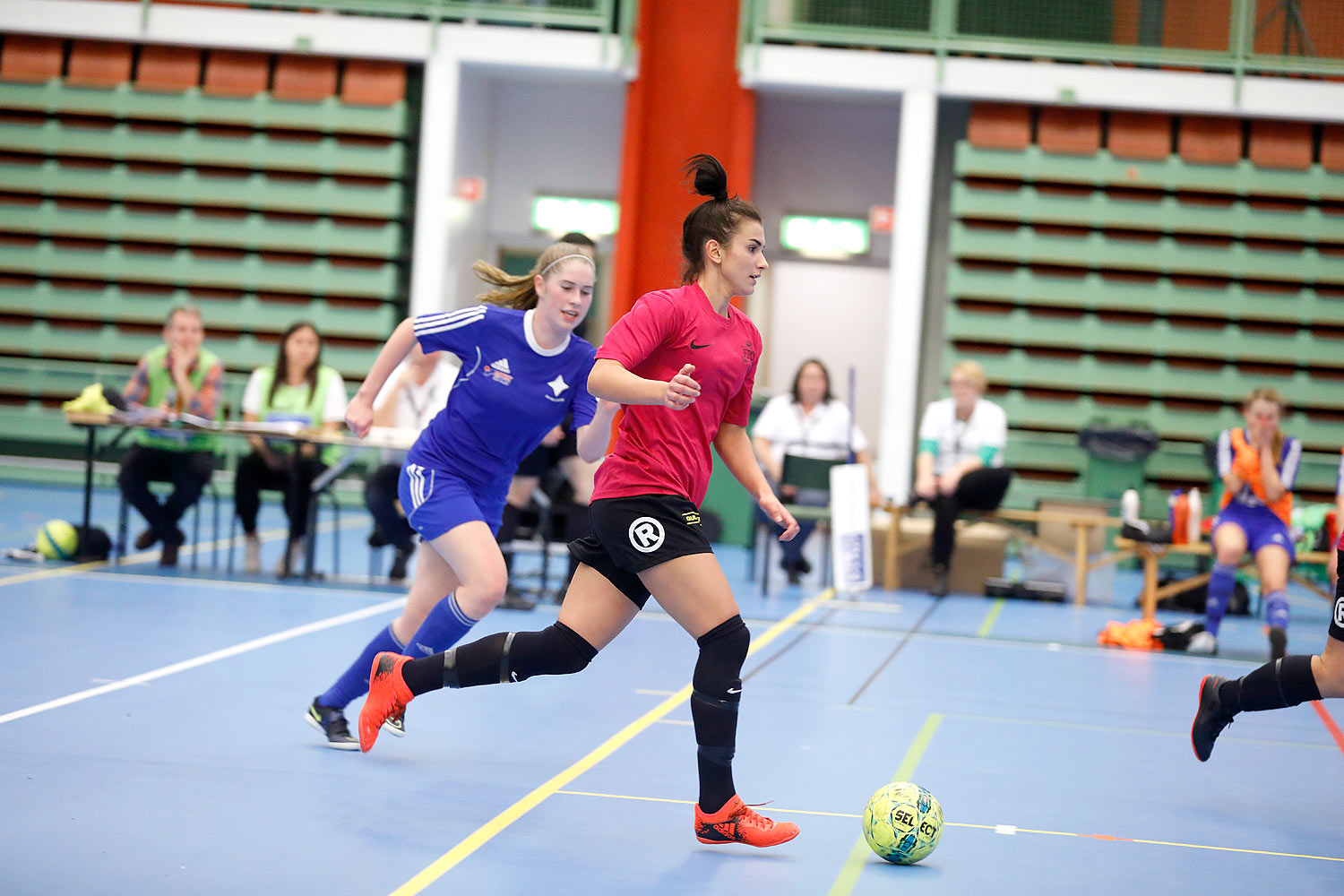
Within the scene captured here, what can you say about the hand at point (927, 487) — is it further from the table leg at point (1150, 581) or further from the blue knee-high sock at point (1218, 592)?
the blue knee-high sock at point (1218, 592)

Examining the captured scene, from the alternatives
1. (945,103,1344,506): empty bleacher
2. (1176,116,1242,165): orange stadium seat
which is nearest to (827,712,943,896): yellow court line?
(945,103,1344,506): empty bleacher

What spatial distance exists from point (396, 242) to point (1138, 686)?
9.27m

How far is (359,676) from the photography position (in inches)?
Answer: 172

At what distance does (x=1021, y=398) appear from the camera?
12.9 metres

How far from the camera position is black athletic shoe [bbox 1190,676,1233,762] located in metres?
4.48

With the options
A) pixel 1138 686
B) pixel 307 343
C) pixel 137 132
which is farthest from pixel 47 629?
pixel 137 132

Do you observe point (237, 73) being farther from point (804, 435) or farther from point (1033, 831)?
point (1033, 831)

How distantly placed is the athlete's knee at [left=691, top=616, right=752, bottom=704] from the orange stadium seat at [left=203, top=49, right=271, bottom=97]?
1170 cm

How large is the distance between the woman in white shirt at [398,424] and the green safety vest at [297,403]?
0.37m

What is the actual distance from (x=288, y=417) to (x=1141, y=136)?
28.2 feet

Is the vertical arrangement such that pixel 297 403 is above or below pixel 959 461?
above

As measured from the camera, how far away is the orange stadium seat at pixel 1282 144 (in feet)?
41.1

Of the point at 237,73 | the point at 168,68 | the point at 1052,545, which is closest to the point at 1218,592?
the point at 1052,545

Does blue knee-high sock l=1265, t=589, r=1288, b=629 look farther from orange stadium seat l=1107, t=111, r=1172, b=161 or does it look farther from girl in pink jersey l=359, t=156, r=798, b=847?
orange stadium seat l=1107, t=111, r=1172, b=161
